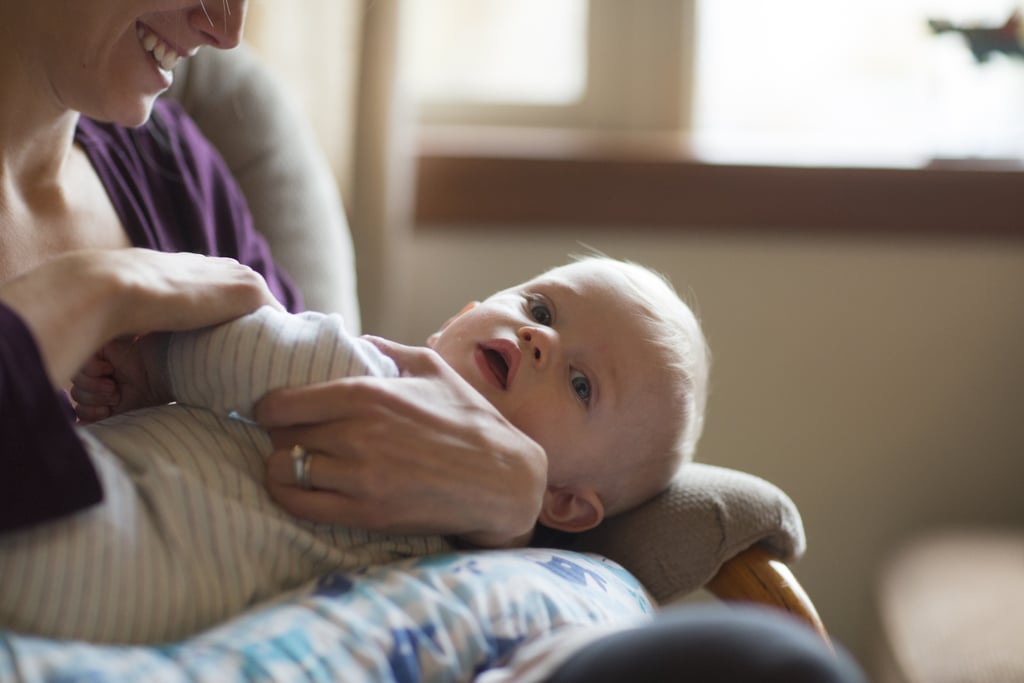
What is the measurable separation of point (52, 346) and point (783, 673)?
58cm

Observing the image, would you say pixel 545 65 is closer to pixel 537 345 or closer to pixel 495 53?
pixel 495 53

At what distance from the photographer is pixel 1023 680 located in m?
1.62

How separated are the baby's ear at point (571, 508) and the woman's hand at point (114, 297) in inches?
16.3

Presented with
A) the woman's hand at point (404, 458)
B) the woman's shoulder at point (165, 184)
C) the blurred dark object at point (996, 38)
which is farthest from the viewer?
the blurred dark object at point (996, 38)

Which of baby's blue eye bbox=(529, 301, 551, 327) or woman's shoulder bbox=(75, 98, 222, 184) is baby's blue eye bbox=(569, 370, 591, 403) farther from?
woman's shoulder bbox=(75, 98, 222, 184)

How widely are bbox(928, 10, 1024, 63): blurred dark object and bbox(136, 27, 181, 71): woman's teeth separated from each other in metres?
1.82

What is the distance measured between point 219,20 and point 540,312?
487mm

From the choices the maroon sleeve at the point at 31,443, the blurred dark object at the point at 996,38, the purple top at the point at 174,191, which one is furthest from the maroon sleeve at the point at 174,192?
the blurred dark object at the point at 996,38

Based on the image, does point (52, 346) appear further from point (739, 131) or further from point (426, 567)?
point (739, 131)

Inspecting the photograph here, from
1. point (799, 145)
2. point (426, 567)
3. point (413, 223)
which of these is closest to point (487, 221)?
point (413, 223)

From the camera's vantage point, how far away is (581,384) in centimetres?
120

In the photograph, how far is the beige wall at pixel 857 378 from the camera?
8.21 feet

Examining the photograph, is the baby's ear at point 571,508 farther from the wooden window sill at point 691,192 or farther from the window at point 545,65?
the window at point 545,65

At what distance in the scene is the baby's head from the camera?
1.16 meters
